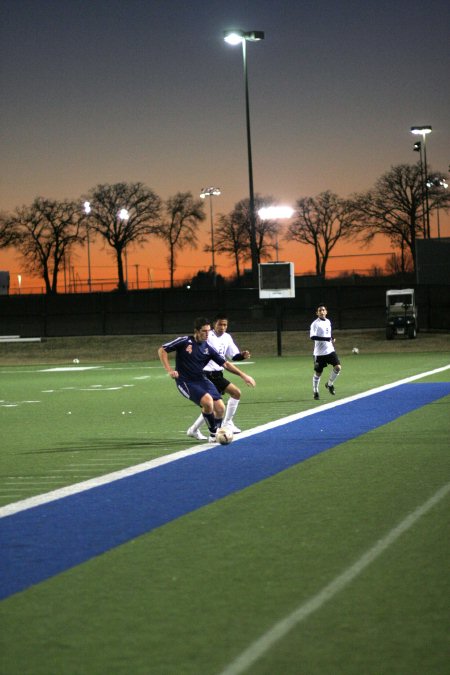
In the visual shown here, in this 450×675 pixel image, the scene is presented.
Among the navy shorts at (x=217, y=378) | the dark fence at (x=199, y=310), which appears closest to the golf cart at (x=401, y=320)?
the dark fence at (x=199, y=310)

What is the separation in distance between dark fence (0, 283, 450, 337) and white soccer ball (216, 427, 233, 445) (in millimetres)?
35073

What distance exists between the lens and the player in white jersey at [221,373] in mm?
14867

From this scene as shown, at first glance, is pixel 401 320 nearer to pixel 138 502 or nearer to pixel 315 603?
pixel 138 502

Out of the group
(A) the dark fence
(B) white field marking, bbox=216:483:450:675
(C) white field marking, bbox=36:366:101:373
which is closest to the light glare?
(A) the dark fence

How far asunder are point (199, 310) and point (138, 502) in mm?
47154

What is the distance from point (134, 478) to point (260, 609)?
5390 mm

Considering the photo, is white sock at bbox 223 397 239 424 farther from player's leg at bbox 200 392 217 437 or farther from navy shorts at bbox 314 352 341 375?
navy shorts at bbox 314 352 341 375

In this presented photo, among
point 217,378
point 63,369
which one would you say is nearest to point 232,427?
point 217,378

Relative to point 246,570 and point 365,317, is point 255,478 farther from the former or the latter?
point 365,317

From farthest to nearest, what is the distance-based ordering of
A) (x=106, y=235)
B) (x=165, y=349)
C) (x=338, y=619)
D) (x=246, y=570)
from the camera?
(x=106, y=235), (x=165, y=349), (x=246, y=570), (x=338, y=619)

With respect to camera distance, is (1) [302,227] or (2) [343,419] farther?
(1) [302,227]

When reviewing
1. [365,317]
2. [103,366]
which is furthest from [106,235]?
[103,366]

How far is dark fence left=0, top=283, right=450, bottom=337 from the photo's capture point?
55.7 meters

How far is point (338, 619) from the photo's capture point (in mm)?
5805
